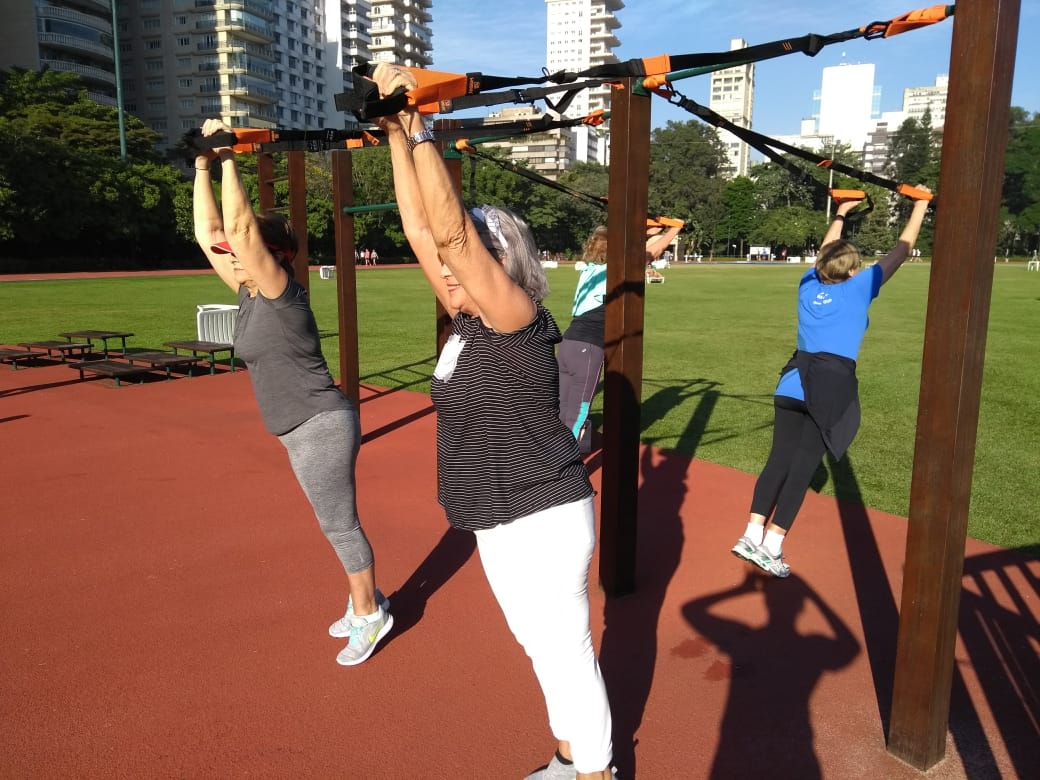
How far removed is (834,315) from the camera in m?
4.12

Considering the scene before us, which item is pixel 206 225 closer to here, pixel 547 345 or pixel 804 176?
pixel 547 345

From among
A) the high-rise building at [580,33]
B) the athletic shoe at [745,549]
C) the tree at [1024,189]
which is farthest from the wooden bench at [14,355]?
the high-rise building at [580,33]

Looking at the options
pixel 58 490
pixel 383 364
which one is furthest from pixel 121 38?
pixel 58 490

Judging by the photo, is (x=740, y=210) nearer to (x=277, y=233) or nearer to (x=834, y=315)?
(x=834, y=315)

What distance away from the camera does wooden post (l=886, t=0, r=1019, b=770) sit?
2.33m

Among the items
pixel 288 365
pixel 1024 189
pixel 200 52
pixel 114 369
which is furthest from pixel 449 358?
pixel 1024 189

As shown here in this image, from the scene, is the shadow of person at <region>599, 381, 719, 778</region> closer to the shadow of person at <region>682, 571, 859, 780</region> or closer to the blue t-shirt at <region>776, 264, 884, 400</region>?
the shadow of person at <region>682, 571, 859, 780</region>

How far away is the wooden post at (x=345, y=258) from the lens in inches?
270

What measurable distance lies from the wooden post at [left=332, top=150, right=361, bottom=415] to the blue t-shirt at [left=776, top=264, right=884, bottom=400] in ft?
12.8

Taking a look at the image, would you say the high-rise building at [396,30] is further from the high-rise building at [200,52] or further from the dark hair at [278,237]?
the dark hair at [278,237]

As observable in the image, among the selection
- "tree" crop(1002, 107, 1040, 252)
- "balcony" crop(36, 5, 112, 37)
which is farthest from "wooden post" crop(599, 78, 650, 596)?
"tree" crop(1002, 107, 1040, 252)

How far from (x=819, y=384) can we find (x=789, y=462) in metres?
0.50

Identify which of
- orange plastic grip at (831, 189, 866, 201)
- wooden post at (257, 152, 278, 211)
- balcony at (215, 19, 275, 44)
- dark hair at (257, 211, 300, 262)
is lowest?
dark hair at (257, 211, 300, 262)

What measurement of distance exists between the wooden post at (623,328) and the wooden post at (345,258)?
3408 mm
